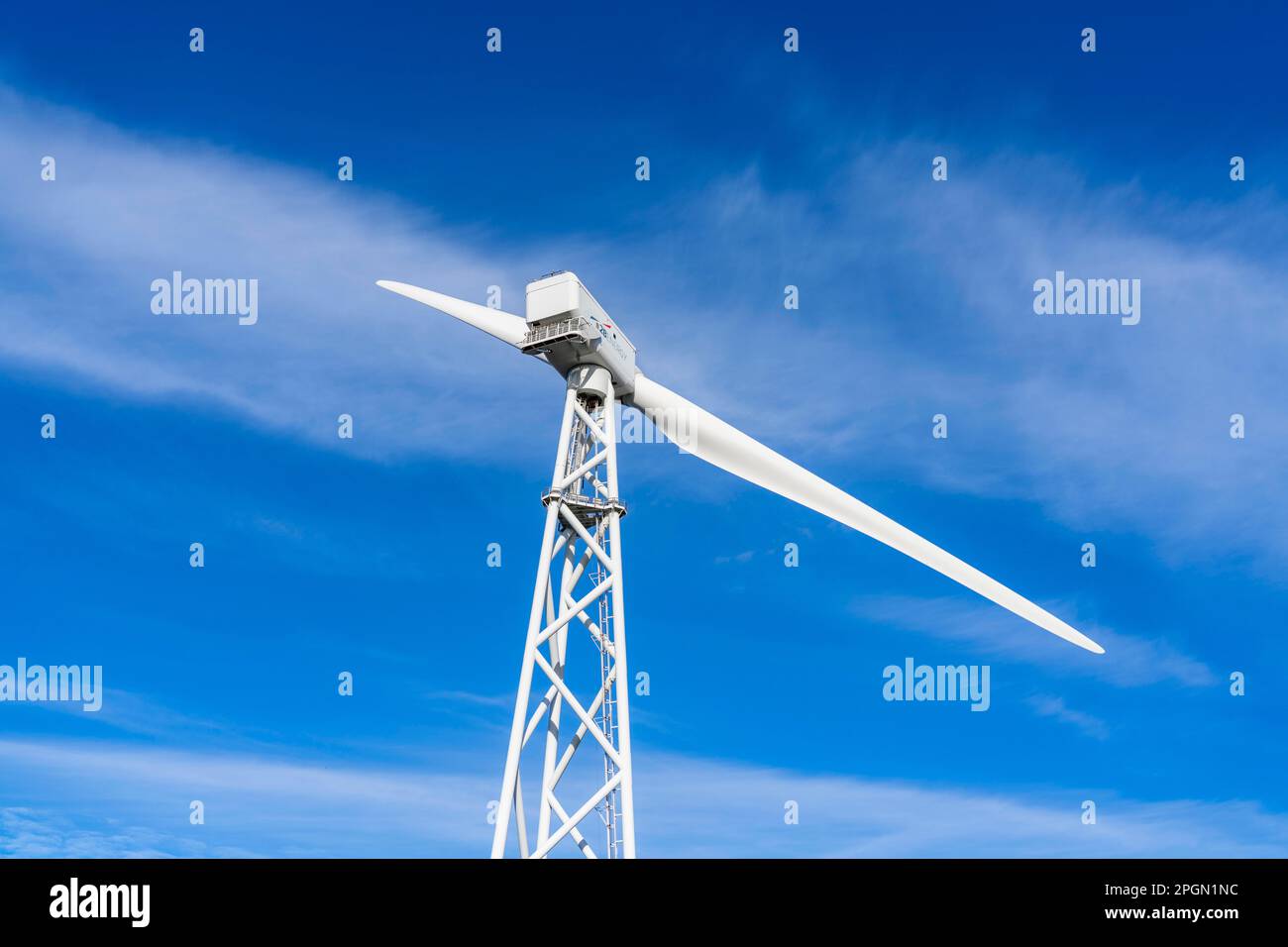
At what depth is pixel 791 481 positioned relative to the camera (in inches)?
Result: 1927

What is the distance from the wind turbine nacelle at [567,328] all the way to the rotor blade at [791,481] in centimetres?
332

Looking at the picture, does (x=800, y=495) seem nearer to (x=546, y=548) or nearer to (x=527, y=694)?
(x=546, y=548)

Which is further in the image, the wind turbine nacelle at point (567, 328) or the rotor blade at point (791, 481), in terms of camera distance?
the rotor blade at point (791, 481)

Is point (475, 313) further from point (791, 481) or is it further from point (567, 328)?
point (791, 481)

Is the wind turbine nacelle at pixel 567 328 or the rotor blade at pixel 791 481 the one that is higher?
the wind turbine nacelle at pixel 567 328

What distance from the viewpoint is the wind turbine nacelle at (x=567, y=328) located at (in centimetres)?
4466

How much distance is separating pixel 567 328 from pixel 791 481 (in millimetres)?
12328

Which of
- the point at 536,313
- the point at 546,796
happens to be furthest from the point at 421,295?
the point at 546,796

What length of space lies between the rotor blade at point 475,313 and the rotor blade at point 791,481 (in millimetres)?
5762

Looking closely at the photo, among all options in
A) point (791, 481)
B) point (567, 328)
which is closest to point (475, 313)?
point (567, 328)
